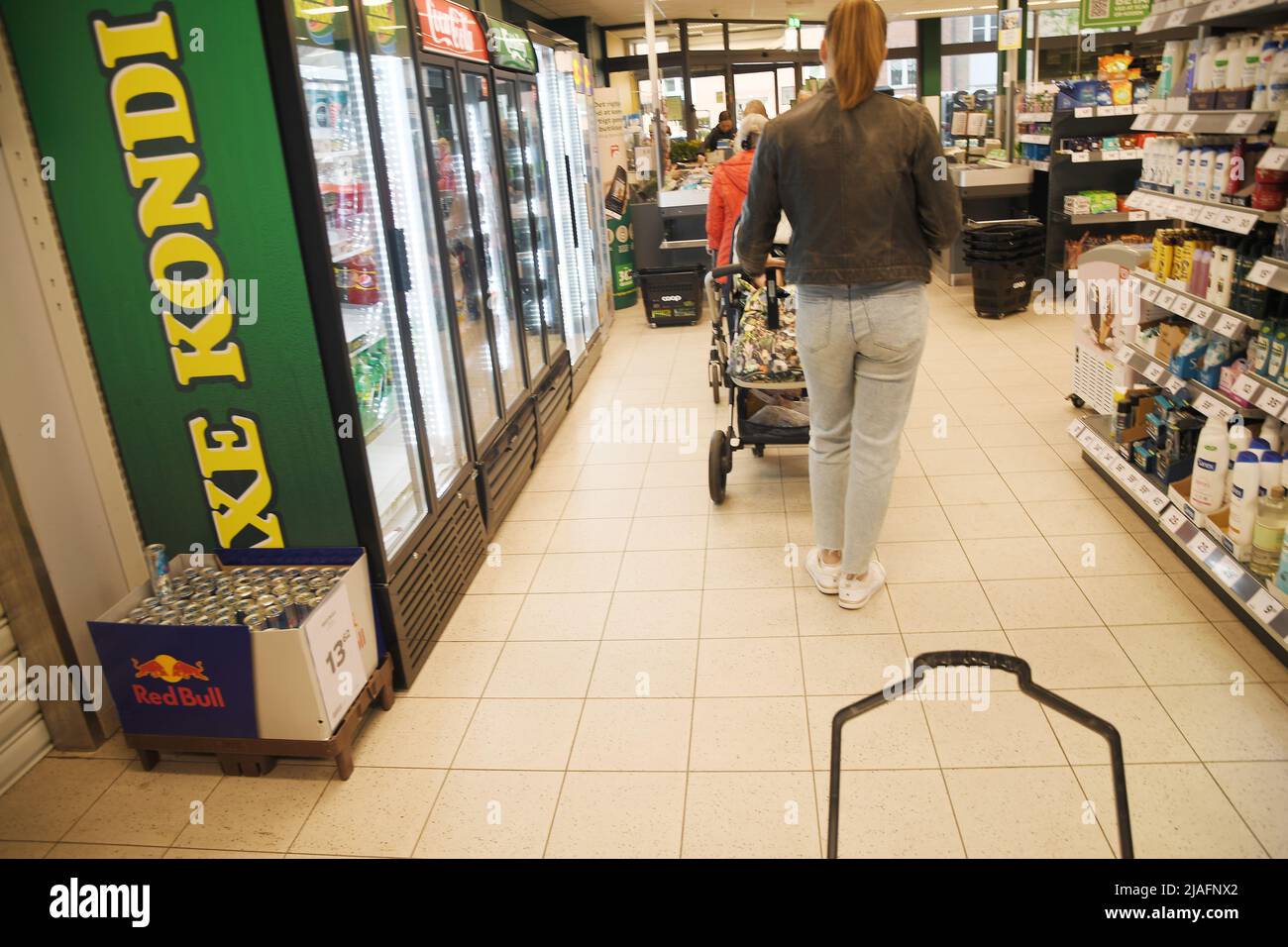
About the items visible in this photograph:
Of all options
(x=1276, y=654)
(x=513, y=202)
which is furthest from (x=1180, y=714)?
(x=513, y=202)

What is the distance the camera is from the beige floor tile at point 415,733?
2.87m

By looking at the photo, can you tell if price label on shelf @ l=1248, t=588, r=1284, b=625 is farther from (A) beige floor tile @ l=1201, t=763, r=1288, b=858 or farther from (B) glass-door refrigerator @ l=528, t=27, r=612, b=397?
(B) glass-door refrigerator @ l=528, t=27, r=612, b=397

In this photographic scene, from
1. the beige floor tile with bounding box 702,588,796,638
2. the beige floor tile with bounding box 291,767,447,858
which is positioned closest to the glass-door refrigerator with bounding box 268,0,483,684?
the beige floor tile with bounding box 291,767,447,858

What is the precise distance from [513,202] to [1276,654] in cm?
428

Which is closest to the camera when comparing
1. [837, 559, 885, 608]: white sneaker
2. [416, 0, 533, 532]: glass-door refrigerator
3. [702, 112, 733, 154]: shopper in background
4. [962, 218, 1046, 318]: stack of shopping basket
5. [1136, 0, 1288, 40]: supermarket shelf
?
[1136, 0, 1288, 40]: supermarket shelf

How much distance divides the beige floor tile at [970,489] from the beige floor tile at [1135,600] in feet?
2.72

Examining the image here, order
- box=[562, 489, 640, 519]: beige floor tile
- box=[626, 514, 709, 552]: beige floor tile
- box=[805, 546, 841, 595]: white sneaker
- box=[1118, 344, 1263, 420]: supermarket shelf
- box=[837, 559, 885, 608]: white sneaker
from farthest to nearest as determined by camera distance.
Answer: box=[562, 489, 640, 519]: beige floor tile
box=[626, 514, 709, 552]: beige floor tile
box=[805, 546, 841, 595]: white sneaker
box=[837, 559, 885, 608]: white sneaker
box=[1118, 344, 1263, 420]: supermarket shelf

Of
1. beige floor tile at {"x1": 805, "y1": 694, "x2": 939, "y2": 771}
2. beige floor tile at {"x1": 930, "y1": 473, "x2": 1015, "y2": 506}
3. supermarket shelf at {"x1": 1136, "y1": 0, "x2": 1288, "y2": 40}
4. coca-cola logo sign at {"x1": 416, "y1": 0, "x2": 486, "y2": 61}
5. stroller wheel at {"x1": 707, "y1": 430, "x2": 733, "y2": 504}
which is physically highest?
coca-cola logo sign at {"x1": 416, "y1": 0, "x2": 486, "y2": 61}

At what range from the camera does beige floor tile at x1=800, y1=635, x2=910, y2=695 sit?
304cm

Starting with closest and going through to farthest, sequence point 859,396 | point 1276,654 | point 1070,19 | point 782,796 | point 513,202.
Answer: point 782,796 < point 1276,654 < point 859,396 < point 513,202 < point 1070,19

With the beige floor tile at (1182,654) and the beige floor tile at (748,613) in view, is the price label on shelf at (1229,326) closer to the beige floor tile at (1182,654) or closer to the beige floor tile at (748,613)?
the beige floor tile at (1182,654)

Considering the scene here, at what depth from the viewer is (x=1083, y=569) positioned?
3643mm

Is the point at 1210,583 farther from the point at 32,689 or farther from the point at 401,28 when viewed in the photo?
the point at 32,689

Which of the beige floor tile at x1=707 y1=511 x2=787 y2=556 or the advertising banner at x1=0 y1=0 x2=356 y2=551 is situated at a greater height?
the advertising banner at x1=0 y1=0 x2=356 y2=551
